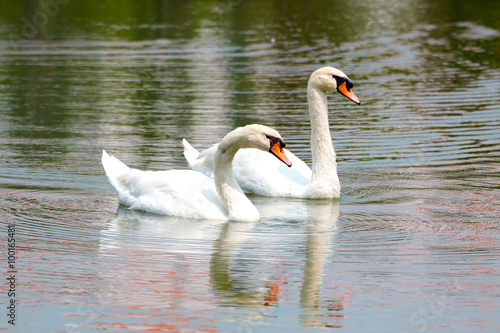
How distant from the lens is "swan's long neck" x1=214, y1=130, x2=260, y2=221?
1066 cm

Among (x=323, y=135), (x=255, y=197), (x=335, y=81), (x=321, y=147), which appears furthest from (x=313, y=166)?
(x=335, y=81)

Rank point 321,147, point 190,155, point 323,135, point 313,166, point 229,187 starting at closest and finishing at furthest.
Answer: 1. point 229,187
2. point 313,166
3. point 321,147
4. point 323,135
5. point 190,155

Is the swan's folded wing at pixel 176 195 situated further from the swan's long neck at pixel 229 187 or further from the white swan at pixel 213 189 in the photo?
the swan's long neck at pixel 229 187

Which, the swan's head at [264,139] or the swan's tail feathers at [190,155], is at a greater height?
the swan's head at [264,139]

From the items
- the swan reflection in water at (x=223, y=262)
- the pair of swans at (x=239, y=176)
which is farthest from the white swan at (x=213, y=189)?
the swan reflection in water at (x=223, y=262)

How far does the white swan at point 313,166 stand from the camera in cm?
1220

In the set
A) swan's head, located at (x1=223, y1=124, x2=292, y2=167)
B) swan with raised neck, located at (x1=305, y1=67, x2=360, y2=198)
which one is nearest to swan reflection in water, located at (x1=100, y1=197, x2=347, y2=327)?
swan with raised neck, located at (x1=305, y1=67, x2=360, y2=198)

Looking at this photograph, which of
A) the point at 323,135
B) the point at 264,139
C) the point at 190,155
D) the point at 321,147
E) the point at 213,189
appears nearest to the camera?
the point at 264,139

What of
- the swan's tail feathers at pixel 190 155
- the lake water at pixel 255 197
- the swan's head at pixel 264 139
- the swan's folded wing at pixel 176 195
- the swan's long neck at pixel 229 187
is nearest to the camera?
the lake water at pixel 255 197

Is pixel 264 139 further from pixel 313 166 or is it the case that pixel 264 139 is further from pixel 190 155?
pixel 190 155

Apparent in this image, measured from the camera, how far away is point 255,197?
12.4m

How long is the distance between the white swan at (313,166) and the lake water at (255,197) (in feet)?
0.74

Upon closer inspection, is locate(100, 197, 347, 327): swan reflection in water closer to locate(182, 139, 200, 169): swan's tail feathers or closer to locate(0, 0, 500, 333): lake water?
locate(0, 0, 500, 333): lake water

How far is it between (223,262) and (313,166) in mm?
3420
